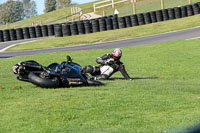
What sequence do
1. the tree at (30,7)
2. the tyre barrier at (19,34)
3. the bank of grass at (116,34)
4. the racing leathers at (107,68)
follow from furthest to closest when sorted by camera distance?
the tree at (30,7)
the tyre barrier at (19,34)
the bank of grass at (116,34)
the racing leathers at (107,68)

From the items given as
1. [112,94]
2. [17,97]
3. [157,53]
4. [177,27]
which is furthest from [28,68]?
[177,27]

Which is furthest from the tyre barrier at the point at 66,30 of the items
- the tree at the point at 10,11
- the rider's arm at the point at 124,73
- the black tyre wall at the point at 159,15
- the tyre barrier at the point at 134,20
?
the tree at the point at 10,11

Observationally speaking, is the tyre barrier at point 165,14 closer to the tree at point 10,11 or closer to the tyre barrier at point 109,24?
the tyre barrier at point 109,24

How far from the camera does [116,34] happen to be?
33.2 m

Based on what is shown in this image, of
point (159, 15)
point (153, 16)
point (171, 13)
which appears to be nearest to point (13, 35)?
point (153, 16)

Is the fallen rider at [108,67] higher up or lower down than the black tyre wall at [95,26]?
lower down

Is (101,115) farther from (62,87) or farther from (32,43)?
(32,43)

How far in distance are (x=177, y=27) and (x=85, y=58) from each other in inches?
620

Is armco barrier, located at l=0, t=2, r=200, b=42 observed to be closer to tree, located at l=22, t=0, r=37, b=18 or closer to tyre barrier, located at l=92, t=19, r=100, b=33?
tyre barrier, located at l=92, t=19, r=100, b=33

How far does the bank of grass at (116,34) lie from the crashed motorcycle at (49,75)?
1978 cm

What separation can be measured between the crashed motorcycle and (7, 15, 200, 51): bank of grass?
19779mm

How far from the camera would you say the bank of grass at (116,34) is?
31188 millimetres

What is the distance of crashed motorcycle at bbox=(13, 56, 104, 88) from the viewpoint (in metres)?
9.83

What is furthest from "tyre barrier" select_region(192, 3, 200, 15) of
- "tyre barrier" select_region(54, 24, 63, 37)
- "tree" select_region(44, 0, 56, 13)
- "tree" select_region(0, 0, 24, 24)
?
"tree" select_region(44, 0, 56, 13)
